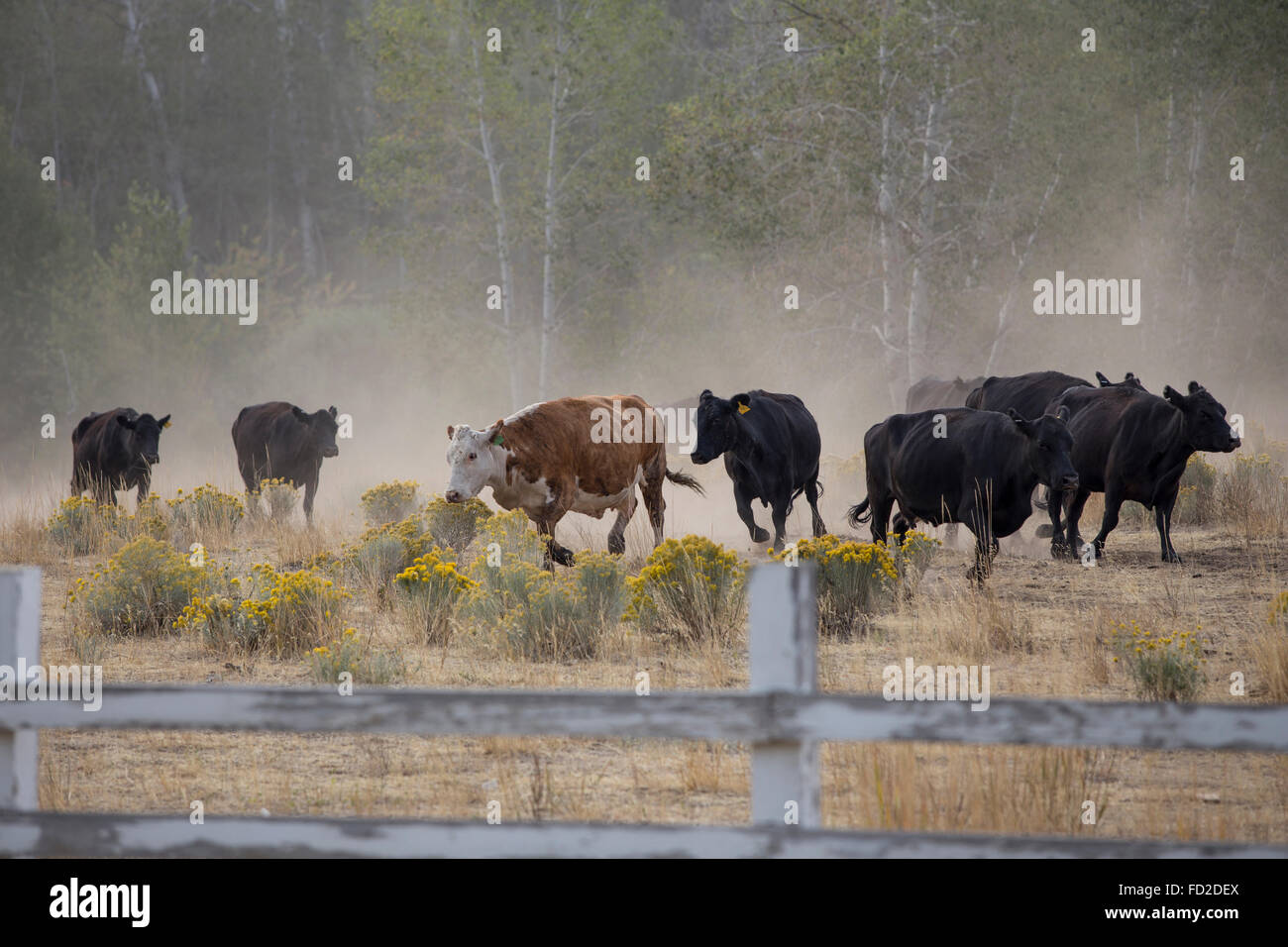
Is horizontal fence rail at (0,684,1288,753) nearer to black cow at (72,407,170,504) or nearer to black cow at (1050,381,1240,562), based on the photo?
black cow at (1050,381,1240,562)

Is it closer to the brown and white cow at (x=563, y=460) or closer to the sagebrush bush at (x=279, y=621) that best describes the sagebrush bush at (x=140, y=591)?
the sagebrush bush at (x=279, y=621)

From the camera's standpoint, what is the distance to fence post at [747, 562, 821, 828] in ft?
13.3

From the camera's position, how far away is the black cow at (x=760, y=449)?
12805mm

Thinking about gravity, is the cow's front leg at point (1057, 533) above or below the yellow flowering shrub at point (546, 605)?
above

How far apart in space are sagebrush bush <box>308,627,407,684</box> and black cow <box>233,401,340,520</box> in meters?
9.09

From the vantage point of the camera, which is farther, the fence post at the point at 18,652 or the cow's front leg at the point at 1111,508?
the cow's front leg at the point at 1111,508

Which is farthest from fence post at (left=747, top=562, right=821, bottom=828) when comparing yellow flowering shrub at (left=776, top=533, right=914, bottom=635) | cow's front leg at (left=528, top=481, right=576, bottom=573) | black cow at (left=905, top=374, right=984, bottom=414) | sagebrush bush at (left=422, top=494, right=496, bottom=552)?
black cow at (left=905, top=374, right=984, bottom=414)

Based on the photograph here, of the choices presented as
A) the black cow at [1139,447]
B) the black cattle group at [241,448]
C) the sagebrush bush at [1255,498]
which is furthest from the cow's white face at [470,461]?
the sagebrush bush at [1255,498]

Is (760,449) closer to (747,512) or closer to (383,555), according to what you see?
(747,512)

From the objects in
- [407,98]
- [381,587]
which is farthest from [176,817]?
[407,98]

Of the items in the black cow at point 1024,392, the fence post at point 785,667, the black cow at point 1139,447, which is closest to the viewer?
the fence post at point 785,667

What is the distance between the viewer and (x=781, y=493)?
44.0ft

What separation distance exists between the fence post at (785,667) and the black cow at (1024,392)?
37.1ft

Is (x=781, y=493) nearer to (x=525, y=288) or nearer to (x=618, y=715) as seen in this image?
(x=618, y=715)
